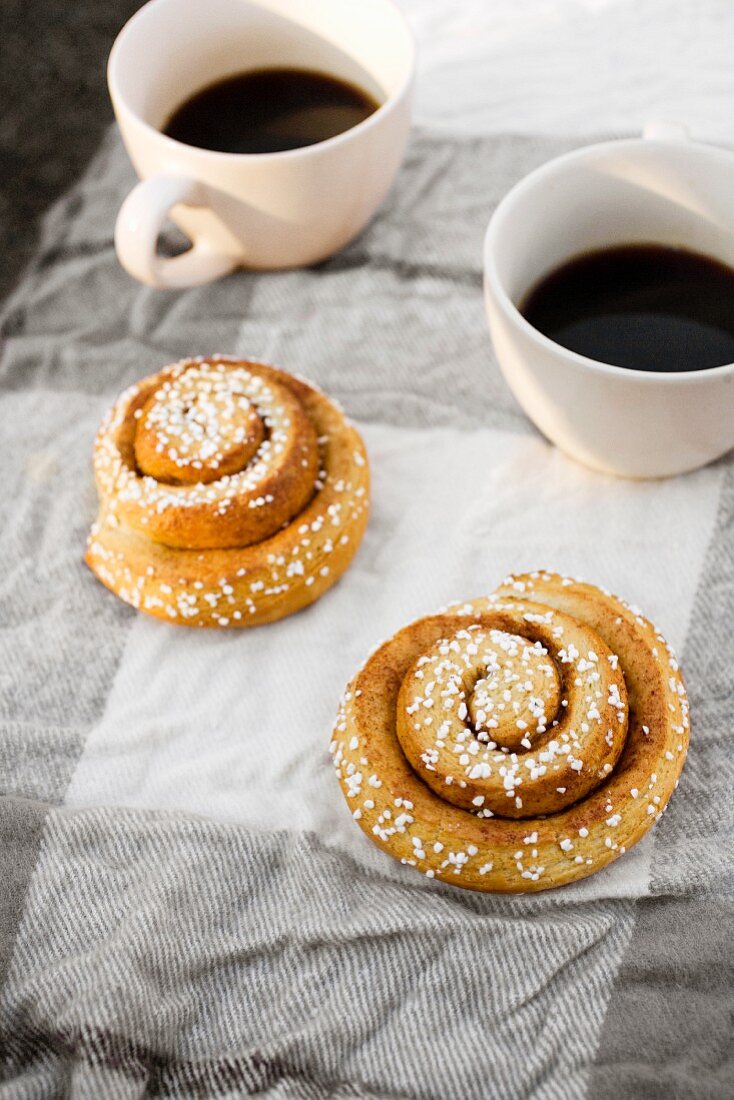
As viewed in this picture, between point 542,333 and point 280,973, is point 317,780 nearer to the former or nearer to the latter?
point 280,973

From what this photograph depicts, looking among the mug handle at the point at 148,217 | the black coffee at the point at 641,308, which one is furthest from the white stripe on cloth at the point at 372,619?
the mug handle at the point at 148,217

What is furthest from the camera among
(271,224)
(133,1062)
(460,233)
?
(460,233)

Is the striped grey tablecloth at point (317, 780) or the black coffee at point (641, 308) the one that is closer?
the striped grey tablecloth at point (317, 780)

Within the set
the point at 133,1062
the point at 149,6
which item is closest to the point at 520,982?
the point at 133,1062

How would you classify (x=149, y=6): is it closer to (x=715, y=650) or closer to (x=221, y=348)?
(x=221, y=348)

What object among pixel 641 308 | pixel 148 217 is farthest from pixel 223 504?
pixel 641 308

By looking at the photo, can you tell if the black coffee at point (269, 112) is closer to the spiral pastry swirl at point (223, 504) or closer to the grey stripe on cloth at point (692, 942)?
the spiral pastry swirl at point (223, 504)
